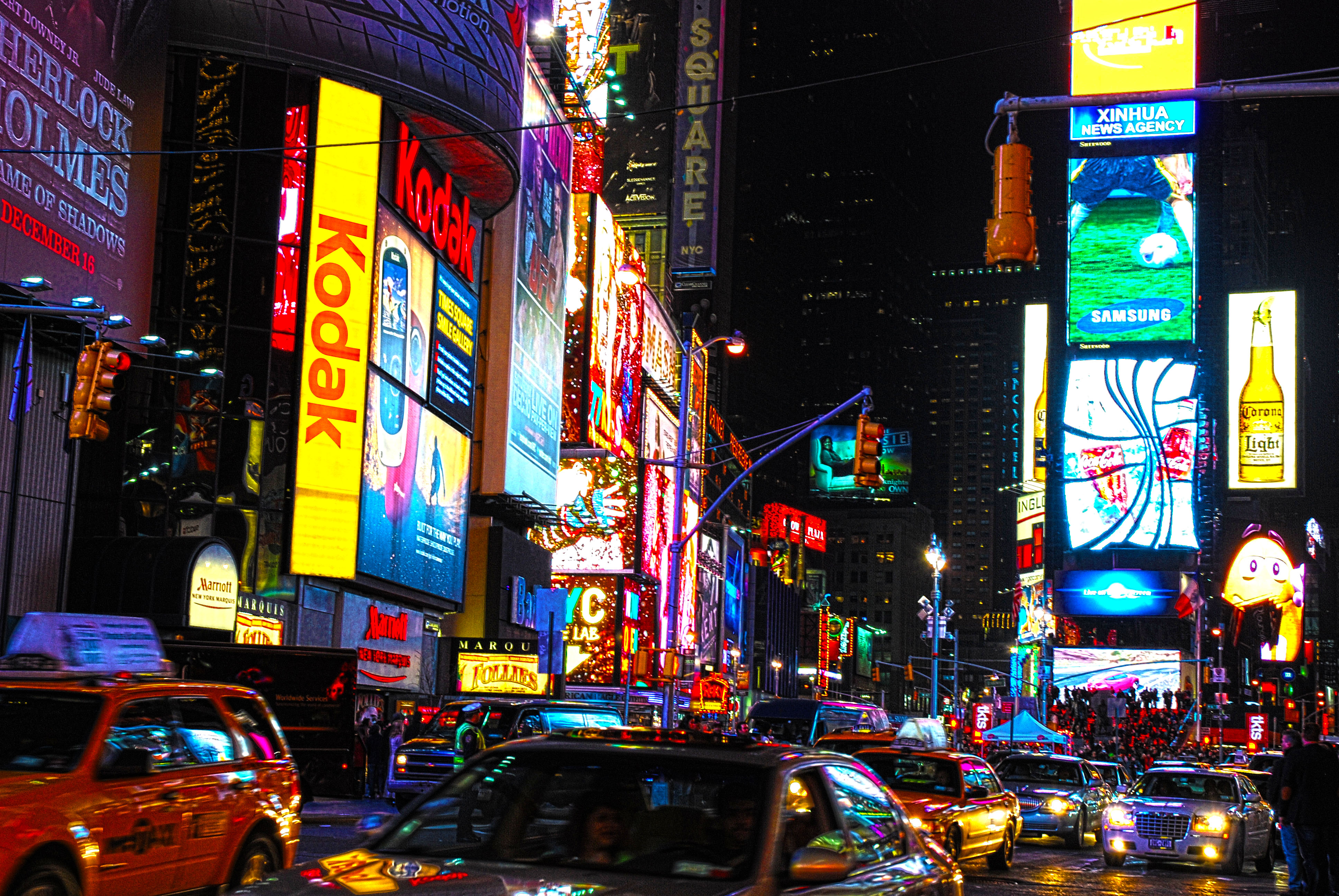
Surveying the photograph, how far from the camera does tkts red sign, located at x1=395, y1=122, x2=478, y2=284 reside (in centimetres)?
3875

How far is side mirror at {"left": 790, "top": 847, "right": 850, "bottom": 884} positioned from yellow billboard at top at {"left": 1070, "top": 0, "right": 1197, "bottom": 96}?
98.4 meters

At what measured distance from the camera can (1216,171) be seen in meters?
196

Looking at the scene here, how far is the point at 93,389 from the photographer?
19438 mm

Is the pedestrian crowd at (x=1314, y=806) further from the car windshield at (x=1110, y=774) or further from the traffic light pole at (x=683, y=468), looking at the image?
the car windshield at (x=1110, y=774)

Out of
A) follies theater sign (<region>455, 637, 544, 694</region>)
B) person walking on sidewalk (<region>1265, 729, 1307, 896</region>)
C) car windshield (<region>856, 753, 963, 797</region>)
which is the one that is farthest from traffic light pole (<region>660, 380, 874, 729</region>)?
follies theater sign (<region>455, 637, 544, 694</region>)

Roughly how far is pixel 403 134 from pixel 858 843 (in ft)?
113

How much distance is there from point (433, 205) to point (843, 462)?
12342 centimetres

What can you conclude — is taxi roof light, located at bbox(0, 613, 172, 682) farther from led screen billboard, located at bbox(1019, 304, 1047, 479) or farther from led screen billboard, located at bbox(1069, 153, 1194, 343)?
led screen billboard, located at bbox(1019, 304, 1047, 479)

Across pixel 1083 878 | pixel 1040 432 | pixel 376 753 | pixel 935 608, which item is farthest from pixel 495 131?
pixel 1040 432

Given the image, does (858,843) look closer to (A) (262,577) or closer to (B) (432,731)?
(B) (432,731)

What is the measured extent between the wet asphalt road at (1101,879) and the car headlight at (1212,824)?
60 centimetres

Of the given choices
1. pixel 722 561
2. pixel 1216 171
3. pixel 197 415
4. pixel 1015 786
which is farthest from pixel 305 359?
pixel 1216 171

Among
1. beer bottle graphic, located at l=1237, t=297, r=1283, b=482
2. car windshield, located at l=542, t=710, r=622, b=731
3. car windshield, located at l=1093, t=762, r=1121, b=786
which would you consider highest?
beer bottle graphic, located at l=1237, t=297, r=1283, b=482

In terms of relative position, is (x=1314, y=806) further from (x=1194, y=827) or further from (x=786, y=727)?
(x=786, y=727)
